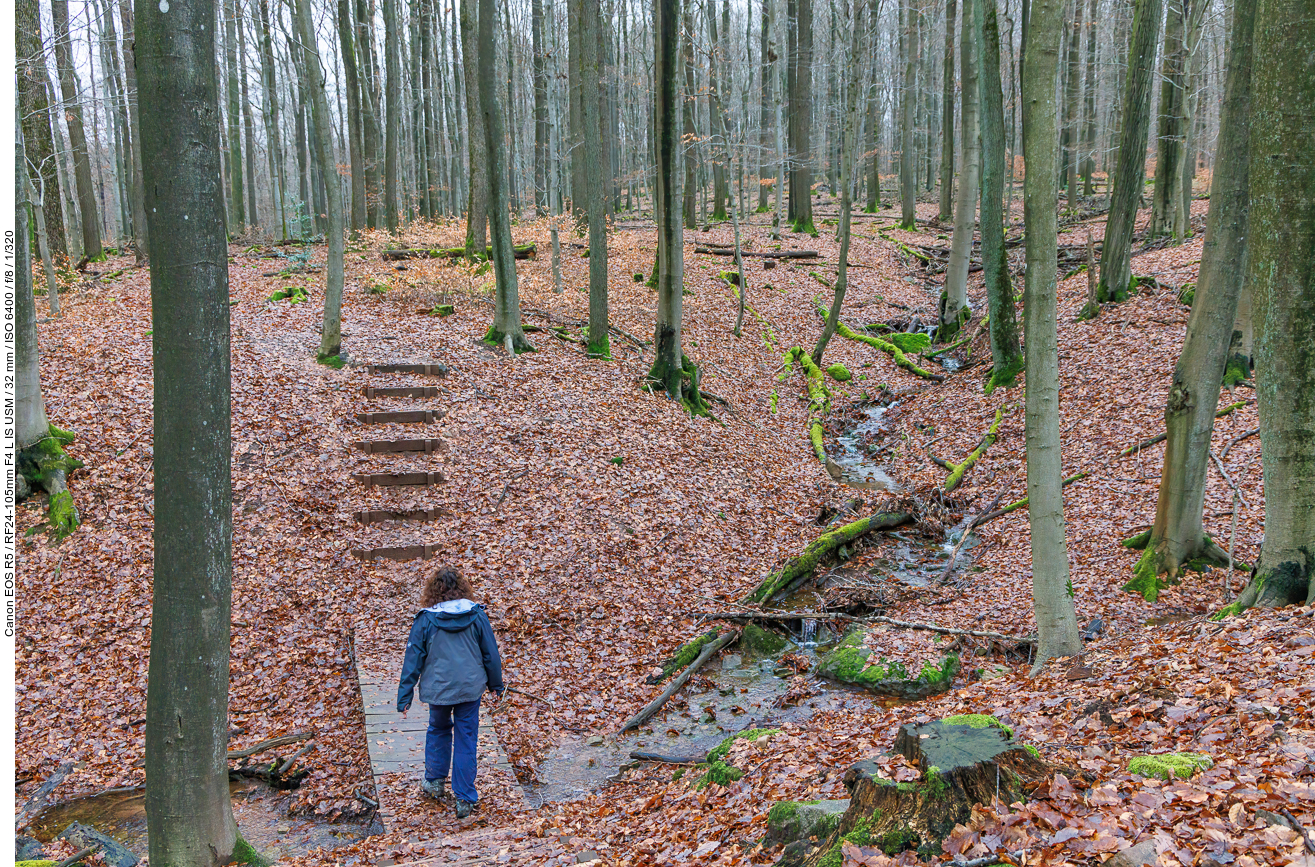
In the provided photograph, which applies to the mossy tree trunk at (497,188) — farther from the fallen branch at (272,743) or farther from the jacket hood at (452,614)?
the jacket hood at (452,614)

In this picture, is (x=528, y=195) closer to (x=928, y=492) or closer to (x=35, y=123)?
(x=35, y=123)

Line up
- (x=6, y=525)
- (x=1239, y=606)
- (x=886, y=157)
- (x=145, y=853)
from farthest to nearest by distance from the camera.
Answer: (x=886, y=157)
(x=6, y=525)
(x=1239, y=606)
(x=145, y=853)

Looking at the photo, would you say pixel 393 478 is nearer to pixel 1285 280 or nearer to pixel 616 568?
pixel 616 568

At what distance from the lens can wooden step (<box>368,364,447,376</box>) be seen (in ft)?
40.3

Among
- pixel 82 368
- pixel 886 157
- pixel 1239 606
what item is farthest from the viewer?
Result: pixel 886 157

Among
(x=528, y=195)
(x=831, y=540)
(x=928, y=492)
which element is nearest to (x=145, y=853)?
(x=831, y=540)

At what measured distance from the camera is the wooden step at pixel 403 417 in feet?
36.1

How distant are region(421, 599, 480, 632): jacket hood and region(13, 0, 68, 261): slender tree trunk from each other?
10696mm

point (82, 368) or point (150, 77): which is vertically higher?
point (150, 77)

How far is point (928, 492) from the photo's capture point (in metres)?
11.6

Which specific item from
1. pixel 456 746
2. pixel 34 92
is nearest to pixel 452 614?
pixel 456 746

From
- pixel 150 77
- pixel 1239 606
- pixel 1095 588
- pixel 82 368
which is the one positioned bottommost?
pixel 1095 588

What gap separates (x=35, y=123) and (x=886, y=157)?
164 feet

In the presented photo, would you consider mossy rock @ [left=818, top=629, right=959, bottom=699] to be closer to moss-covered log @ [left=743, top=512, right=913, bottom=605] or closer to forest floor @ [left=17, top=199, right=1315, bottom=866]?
forest floor @ [left=17, top=199, right=1315, bottom=866]
